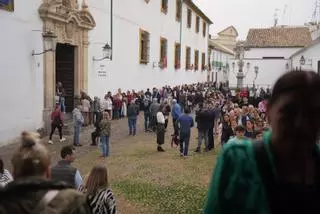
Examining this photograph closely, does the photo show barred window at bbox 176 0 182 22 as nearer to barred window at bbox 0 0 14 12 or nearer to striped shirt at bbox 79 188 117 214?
barred window at bbox 0 0 14 12

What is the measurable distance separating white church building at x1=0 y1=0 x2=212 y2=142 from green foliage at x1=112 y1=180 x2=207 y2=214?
565cm

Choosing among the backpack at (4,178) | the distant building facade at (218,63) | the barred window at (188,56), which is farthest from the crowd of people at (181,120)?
the distant building facade at (218,63)

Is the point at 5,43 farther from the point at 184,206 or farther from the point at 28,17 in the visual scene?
the point at 184,206

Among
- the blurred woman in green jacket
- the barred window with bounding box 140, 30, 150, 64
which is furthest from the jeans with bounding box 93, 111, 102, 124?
the blurred woman in green jacket

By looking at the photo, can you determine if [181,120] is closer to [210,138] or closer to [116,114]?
[210,138]

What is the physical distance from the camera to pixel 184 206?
835 centimetres

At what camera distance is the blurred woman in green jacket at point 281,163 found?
65.4 inches

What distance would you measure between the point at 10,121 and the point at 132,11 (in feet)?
42.2

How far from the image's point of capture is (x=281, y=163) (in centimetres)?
171

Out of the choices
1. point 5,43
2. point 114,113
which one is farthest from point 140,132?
point 5,43

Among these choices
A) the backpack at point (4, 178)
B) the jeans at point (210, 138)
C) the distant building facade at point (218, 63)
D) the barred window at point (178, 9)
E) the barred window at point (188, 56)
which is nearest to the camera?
the backpack at point (4, 178)

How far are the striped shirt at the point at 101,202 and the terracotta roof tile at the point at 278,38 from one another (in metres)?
44.5

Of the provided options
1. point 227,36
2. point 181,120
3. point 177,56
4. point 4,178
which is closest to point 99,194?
point 4,178

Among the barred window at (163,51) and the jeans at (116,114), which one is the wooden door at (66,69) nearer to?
the jeans at (116,114)
